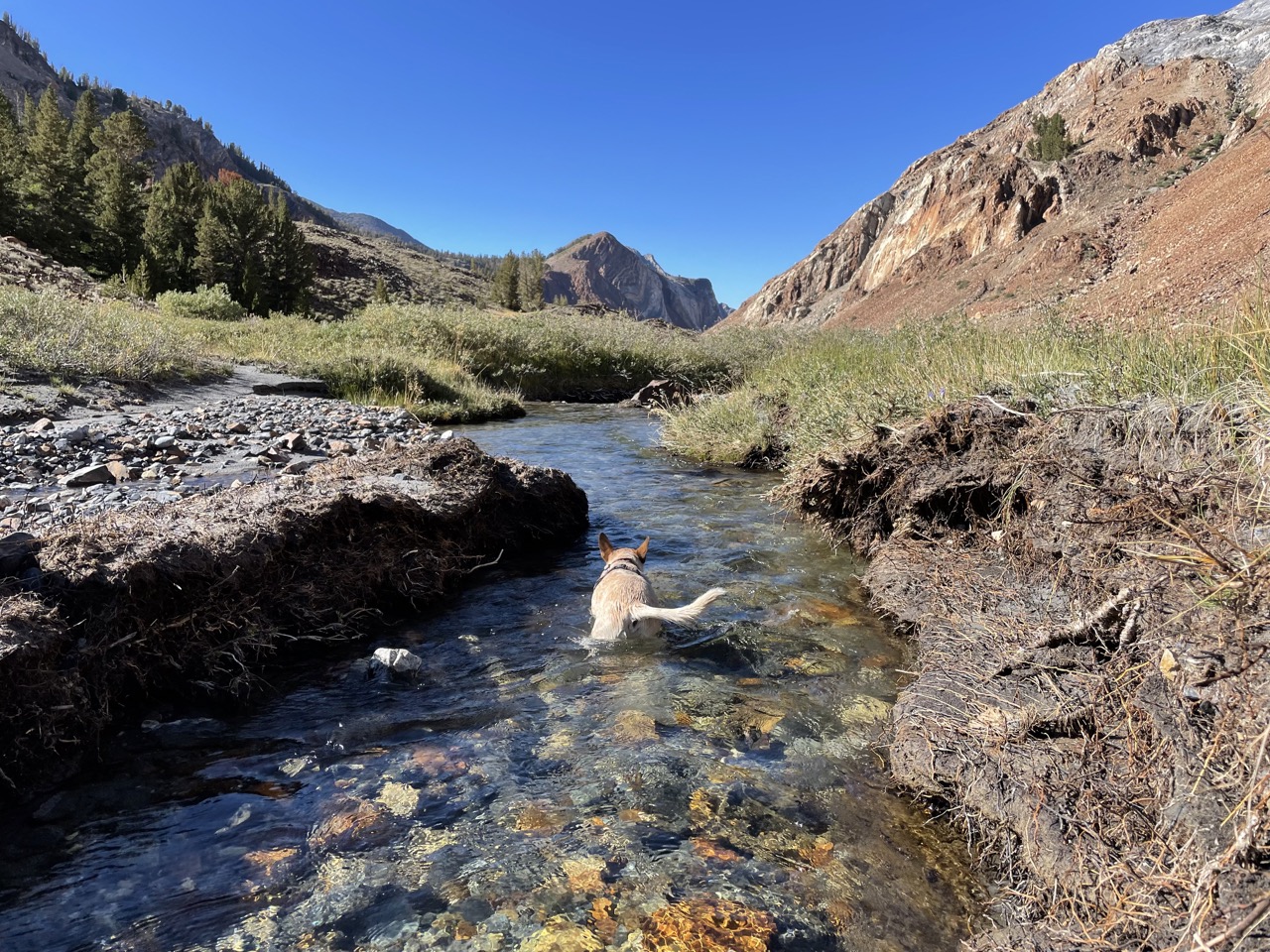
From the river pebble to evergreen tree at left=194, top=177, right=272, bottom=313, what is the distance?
32.5 metres

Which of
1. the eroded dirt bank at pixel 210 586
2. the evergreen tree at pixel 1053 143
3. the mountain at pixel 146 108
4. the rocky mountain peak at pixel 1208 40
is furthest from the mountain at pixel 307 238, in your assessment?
the rocky mountain peak at pixel 1208 40

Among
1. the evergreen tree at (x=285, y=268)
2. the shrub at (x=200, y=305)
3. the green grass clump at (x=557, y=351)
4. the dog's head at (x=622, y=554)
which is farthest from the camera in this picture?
the evergreen tree at (x=285, y=268)

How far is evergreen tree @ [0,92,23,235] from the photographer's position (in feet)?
105

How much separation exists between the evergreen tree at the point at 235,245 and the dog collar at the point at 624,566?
39.4 m

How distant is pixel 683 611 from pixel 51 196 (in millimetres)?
46036

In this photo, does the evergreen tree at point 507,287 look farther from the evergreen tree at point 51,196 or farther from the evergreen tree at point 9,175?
the evergreen tree at point 9,175

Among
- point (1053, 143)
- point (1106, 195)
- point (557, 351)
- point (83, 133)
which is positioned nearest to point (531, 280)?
point (83, 133)

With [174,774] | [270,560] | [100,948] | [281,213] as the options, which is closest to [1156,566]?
[100,948]

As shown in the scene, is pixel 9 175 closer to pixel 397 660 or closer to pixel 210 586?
Answer: pixel 210 586

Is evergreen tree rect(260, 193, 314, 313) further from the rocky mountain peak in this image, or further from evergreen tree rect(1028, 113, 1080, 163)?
the rocky mountain peak

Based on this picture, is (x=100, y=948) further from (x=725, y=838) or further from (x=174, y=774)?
(x=725, y=838)

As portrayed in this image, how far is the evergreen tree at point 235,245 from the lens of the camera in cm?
3709

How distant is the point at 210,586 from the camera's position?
12.0 ft

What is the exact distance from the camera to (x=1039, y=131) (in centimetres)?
4869
